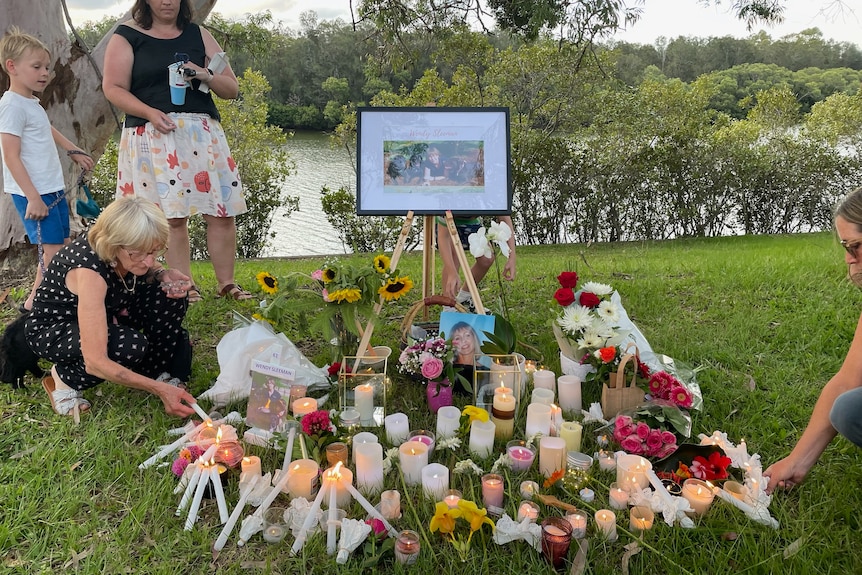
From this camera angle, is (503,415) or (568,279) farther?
(568,279)

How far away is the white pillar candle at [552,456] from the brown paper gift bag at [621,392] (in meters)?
0.51

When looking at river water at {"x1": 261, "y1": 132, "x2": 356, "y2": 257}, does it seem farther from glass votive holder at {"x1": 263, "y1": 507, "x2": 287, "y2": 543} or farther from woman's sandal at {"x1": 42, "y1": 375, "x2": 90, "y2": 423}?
glass votive holder at {"x1": 263, "y1": 507, "x2": 287, "y2": 543}

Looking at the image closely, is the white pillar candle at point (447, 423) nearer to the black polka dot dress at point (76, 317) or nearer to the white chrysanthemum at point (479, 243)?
the white chrysanthemum at point (479, 243)

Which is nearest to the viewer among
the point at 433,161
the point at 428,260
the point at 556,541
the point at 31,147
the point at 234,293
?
the point at 556,541

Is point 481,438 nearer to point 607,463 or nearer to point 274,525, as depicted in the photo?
point 607,463

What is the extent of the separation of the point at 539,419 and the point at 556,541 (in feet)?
2.20

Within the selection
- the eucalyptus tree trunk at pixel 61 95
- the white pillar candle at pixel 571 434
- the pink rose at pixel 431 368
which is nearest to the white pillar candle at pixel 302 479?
the pink rose at pixel 431 368

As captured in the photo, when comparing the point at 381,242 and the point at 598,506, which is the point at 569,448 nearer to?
the point at 598,506

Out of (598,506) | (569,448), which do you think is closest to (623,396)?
(569,448)

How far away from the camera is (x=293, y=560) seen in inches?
68.4

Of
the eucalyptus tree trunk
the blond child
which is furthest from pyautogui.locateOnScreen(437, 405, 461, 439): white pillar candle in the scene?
the eucalyptus tree trunk

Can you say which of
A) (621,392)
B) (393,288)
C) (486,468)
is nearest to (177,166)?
(393,288)

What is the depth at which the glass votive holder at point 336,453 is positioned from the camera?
2092mm

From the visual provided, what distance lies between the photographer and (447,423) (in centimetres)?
231
